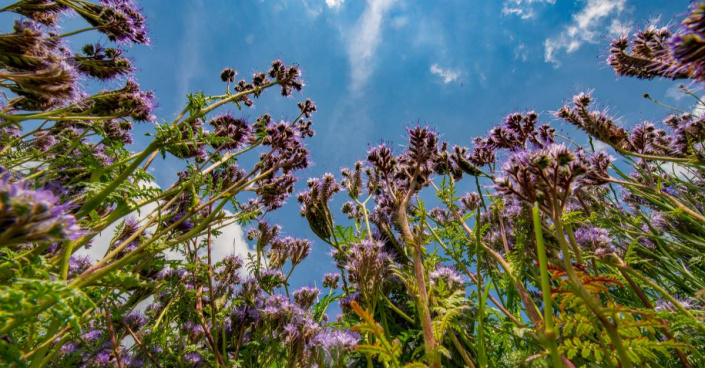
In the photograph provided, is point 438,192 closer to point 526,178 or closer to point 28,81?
point 526,178

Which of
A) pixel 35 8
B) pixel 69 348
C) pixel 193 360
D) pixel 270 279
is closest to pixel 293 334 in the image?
pixel 270 279

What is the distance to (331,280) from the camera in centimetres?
619

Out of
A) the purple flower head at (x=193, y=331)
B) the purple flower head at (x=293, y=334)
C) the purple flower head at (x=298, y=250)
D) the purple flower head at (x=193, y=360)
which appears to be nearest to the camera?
the purple flower head at (x=293, y=334)

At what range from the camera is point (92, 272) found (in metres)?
1.95

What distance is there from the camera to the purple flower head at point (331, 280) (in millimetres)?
6156

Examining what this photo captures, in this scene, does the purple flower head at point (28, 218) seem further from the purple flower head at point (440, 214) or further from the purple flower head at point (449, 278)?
the purple flower head at point (440, 214)

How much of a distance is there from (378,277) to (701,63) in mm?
1807

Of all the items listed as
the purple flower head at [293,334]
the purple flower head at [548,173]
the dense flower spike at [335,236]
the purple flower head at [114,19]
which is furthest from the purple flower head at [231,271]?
the purple flower head at [548,173]

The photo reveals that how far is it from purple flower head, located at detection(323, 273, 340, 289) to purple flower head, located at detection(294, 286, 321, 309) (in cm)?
186

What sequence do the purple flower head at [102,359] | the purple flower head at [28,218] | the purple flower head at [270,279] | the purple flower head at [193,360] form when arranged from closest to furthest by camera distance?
the purple flower head at [28,218]
the purple flower head at [102,359]
the purple flower head at [193,360]
the purple flower head at [270,279]

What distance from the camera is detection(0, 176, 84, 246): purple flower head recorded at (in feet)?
2.90

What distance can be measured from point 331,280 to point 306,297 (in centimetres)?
195

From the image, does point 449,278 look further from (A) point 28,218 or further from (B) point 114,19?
(B) point 114,19

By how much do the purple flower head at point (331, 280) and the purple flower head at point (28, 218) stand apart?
546cm
